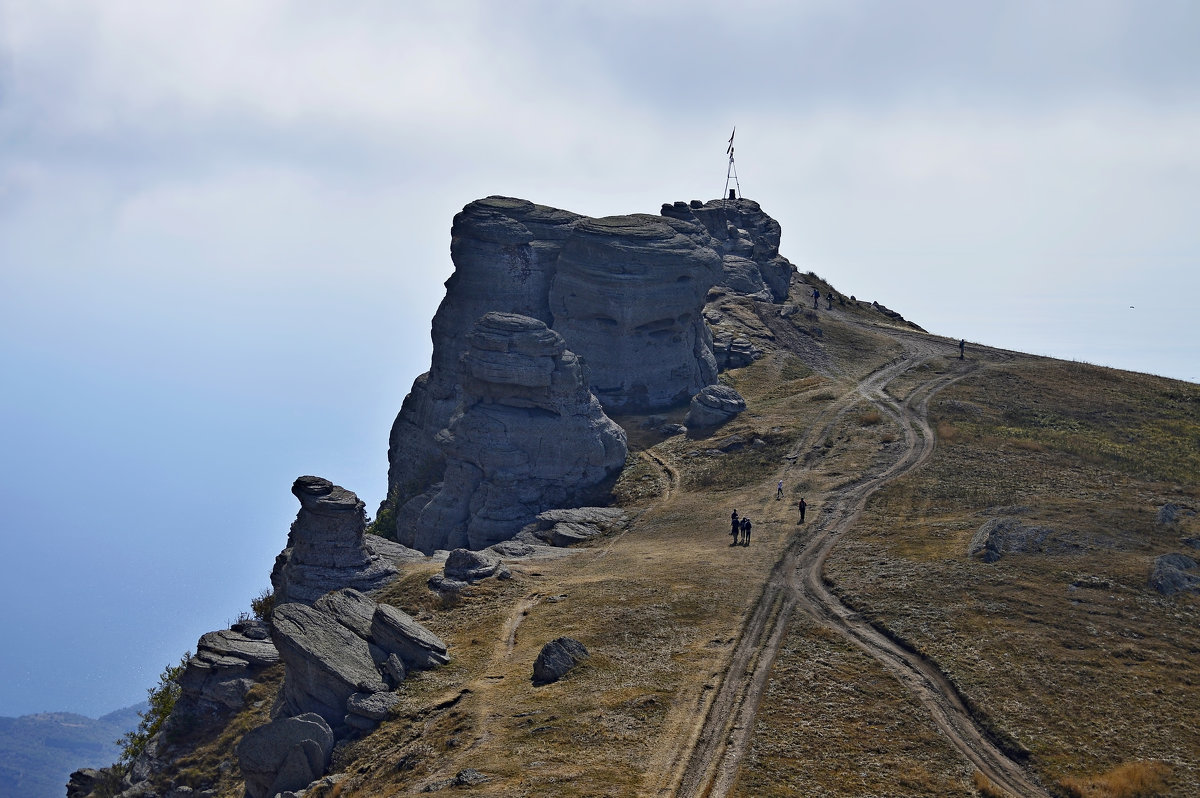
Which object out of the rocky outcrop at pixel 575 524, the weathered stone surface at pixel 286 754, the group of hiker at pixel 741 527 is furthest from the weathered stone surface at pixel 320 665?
the group of hiker at pixel 741 527

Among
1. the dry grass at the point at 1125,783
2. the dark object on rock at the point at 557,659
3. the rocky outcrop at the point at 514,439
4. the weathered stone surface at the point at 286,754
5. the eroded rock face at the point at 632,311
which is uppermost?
the eroded rock face at the point at 632,311

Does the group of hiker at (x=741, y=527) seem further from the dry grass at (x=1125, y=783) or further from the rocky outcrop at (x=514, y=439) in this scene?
the dry grass at (x=1125, y=783)

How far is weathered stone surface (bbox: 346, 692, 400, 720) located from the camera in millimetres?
41906

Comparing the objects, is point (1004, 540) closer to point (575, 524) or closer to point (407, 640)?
point (575, 524)

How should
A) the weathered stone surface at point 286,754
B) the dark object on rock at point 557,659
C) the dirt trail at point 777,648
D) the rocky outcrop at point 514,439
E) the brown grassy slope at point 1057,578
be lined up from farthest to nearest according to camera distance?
the rocky outcrop at point 514,439
the dark object on rock at point 557,659
the weathered stone surface at point 286,754
the brown grassy slope at point 1057,578
the dirt trail at point 777,648

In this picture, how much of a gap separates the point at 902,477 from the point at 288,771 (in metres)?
40.8

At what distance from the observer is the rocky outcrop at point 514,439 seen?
237 feet

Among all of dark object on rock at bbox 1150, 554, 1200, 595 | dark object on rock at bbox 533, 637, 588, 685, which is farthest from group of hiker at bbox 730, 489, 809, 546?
dark object on rock at bbox 1150, 554, 1200, 595

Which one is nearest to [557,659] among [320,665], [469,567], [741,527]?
[320,665]

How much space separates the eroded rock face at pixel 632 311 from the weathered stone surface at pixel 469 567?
3405 cm

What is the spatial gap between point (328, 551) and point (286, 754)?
16918 mm

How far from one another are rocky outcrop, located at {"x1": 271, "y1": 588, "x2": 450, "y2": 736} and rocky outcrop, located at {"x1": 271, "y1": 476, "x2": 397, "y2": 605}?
8.08 metres

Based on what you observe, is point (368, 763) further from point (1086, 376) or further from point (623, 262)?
point (1086, 376)

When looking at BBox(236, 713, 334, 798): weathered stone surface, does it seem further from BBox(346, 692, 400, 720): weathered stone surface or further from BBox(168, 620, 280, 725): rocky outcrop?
BBox(168, 620, 280, 725): rocky outcrop
